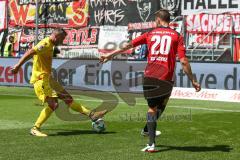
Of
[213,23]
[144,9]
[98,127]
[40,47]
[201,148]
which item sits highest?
[144,9]

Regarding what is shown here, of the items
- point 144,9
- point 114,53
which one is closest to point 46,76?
point 114,53

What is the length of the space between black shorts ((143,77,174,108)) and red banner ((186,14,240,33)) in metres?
15.9

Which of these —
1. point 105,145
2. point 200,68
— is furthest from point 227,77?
point 105,145

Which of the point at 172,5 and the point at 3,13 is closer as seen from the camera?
the point at 172,5

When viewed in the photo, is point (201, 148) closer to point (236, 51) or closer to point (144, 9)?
point (236, 51)

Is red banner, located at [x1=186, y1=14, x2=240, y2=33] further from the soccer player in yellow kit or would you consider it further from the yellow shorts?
the yellow shorts

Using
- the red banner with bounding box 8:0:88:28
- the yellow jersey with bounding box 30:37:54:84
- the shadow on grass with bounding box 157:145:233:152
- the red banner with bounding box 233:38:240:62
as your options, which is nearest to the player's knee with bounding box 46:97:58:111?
the yellow jersey with bounding box 30:37:54:84

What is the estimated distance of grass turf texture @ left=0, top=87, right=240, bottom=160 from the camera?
930 cm

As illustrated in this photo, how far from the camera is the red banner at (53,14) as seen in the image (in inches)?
1267

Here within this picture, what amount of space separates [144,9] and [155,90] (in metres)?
19.5

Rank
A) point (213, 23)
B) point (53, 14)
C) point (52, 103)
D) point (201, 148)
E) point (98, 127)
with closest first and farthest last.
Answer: point (201, 148)
point (52, 103)
point (98, 127)
point (213, 23)
point (53, 14)

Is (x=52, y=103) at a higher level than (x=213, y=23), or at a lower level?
lower

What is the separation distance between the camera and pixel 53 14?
3325 cm

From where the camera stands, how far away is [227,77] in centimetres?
2105
